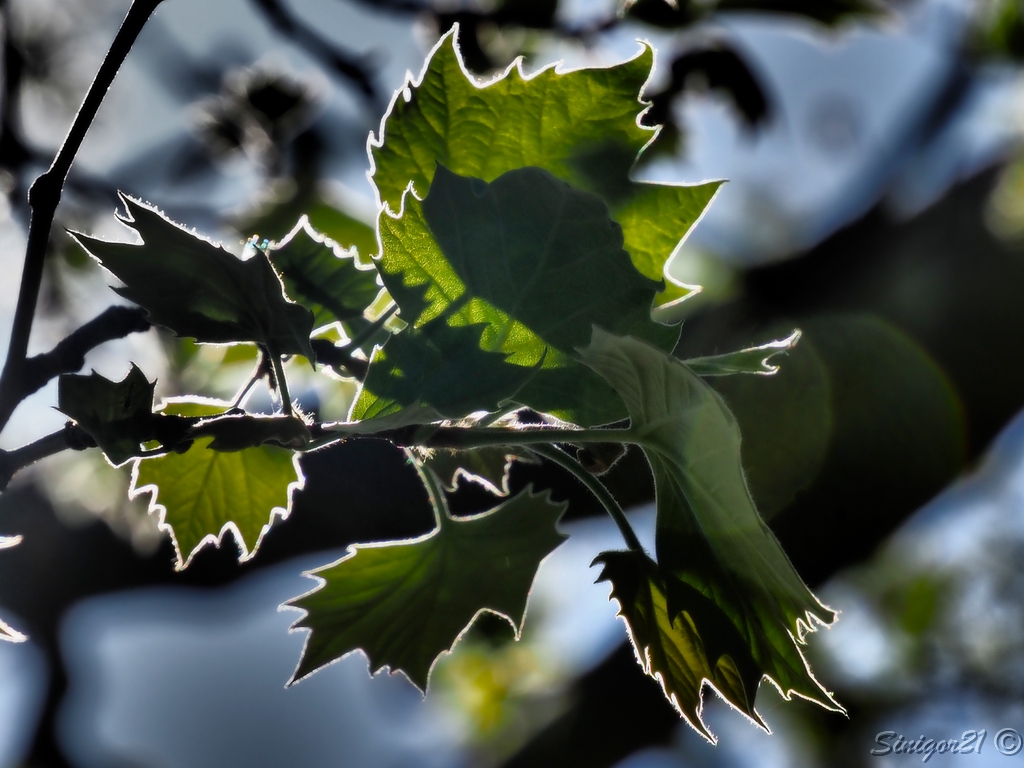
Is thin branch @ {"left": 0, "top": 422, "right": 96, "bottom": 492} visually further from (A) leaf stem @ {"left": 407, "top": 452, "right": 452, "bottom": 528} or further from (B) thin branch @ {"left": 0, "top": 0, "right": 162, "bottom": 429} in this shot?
(A) leaf stem @ {"left": 407, "top": 452, "right": 452, "bottom": 528}

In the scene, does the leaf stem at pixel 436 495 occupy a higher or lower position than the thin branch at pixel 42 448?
lower

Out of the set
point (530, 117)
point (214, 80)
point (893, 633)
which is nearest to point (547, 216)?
point (530, 117)

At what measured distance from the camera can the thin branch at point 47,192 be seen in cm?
34

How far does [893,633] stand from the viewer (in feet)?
7.79

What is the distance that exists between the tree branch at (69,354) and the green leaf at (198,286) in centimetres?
4

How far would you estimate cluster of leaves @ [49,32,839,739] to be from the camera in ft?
1.18

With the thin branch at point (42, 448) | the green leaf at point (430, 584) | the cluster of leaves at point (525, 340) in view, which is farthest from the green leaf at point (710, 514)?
the thin branch at point (42, 448)

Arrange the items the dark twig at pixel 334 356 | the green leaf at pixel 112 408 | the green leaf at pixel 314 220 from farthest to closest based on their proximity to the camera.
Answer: the green leaf at pixel 314 220
the dark twig at pixel 334 356
the green leaf at pixel 112 408

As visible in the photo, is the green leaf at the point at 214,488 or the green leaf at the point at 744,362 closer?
the green leaf at the point at 744,362

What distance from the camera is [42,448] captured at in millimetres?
360

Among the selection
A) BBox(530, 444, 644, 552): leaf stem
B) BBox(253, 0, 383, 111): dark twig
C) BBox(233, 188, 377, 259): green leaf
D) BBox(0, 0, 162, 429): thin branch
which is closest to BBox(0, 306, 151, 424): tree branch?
BBox(0, 0, 162, 429): thin branch

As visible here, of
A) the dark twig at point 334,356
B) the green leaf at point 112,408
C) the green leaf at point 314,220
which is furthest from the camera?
the green leaf at point 314,220

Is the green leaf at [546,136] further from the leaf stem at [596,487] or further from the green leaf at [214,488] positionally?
the green leaf at [214,488]

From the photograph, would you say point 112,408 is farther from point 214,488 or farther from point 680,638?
point 680,638
